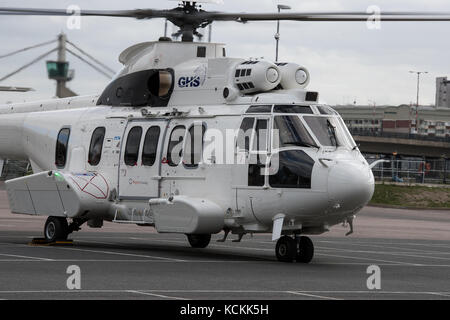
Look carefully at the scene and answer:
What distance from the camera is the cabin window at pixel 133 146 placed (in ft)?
72.3

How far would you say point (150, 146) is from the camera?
71.3ft

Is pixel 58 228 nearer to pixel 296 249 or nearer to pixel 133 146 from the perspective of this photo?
pixel 133 146

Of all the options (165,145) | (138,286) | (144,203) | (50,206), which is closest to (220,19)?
(165,145)

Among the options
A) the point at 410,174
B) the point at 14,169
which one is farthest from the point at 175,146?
the point at 410,174

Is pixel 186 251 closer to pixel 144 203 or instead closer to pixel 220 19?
pixel 144 203

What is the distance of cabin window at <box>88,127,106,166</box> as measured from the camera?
75.5ft

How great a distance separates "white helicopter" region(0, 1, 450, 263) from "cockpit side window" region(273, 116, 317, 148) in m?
0.02

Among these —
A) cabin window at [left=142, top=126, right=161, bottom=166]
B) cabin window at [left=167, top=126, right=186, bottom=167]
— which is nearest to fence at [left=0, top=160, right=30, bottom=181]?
cabin window at [left=142, top=126, right=161, bottom=166]

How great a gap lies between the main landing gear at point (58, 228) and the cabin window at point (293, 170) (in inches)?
233

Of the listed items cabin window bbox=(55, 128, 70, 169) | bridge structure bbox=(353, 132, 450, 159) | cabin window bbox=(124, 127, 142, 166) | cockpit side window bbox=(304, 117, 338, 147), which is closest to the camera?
cockpit side window bbox=(304, 117, 338, 147)

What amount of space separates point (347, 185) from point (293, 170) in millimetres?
1095

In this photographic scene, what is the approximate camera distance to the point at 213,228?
2003 centimetres
